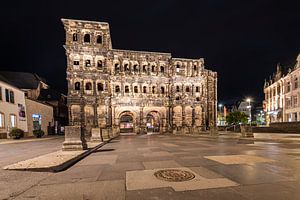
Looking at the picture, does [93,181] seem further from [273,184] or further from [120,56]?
[120,56]

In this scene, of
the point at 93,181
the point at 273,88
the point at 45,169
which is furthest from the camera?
the point at 273,88

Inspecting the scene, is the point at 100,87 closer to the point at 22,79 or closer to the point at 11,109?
the point at 11,109

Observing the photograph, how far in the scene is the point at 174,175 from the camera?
481cm

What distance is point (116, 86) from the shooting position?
3741 centimetres

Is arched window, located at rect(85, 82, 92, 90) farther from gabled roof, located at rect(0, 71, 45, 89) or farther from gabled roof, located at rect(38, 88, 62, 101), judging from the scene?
gabled roof, located at rect(0, 71, 45, 89)

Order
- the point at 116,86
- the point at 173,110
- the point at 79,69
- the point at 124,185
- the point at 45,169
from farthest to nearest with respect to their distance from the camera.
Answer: the point at 173,110, the point at 116,86, the point at 79,69, the point at 45,169, the point at 124,185

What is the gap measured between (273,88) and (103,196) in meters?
60.1

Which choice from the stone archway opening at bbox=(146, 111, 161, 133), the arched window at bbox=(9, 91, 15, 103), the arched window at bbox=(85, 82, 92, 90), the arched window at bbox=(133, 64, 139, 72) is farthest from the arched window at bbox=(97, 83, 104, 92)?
the arched window at bbox=(9, 91, 15, 103)

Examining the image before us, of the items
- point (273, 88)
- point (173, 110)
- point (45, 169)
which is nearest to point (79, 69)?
point (173, 110)

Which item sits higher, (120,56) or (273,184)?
(120,56)

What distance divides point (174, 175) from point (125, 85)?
33.6 meters

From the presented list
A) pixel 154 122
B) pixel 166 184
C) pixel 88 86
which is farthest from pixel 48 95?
pixel 166 184

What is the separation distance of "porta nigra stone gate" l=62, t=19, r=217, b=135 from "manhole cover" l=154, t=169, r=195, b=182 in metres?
25.5

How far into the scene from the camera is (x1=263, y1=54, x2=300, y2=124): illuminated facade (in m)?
38.6
